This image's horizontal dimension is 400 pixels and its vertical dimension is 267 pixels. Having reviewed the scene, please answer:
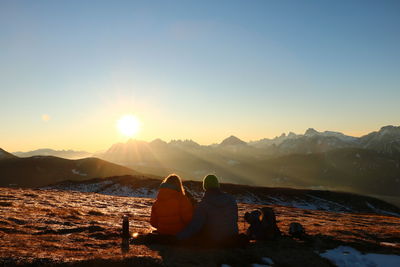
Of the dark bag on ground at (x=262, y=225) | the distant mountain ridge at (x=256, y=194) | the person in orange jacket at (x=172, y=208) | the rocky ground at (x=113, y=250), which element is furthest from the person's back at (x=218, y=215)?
the distant mountain ridge at (x=256, y=194)

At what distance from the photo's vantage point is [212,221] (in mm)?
10703

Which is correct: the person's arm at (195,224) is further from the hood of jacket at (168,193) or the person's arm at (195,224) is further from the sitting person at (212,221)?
the hood of jacket at (168,193)

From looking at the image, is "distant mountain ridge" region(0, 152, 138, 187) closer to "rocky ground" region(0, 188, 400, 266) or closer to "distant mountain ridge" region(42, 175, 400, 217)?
"distant mountain ridge" region(42, 175, 400, 217)

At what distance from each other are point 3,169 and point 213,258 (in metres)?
164

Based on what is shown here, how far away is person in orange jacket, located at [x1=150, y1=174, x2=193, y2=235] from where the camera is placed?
1105 centimetres

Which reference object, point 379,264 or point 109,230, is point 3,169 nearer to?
point 109,230

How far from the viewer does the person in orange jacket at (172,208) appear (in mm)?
11047

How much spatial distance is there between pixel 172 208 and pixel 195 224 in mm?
1103

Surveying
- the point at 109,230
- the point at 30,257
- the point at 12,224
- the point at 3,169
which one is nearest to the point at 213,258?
the point at 30,257

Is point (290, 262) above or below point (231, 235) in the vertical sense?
below

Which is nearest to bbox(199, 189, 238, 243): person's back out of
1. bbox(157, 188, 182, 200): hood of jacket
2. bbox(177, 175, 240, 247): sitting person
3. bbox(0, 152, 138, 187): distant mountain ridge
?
bbox(177, 175, 240, 247): sitting person

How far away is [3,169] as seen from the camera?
143m

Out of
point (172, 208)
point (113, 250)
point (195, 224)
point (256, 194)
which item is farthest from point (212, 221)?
point (256, 194)

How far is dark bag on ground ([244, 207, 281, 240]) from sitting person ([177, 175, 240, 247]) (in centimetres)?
264
